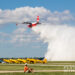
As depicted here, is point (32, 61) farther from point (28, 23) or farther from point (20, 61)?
point (28, 23)

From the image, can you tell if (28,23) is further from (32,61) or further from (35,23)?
(32,61)

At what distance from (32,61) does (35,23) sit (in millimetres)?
15556

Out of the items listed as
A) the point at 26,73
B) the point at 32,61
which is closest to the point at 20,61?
the point at 32,61

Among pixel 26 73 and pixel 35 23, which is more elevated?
pixel 35 23

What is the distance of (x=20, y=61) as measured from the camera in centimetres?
9331

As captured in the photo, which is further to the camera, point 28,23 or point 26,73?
point 28,23

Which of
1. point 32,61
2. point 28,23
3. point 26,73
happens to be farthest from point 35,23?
point 26,73

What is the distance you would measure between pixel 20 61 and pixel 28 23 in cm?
1621

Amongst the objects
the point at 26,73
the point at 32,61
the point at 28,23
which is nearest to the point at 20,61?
the point at 32,61

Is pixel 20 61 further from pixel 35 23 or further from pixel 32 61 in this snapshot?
pixel 35 23

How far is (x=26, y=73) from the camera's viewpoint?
3969 centimetres

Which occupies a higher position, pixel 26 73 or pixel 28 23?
pixel 28 23

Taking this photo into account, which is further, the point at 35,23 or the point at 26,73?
the point at 35,23

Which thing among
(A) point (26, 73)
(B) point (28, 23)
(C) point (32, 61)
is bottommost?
(A) point (26, 73)
